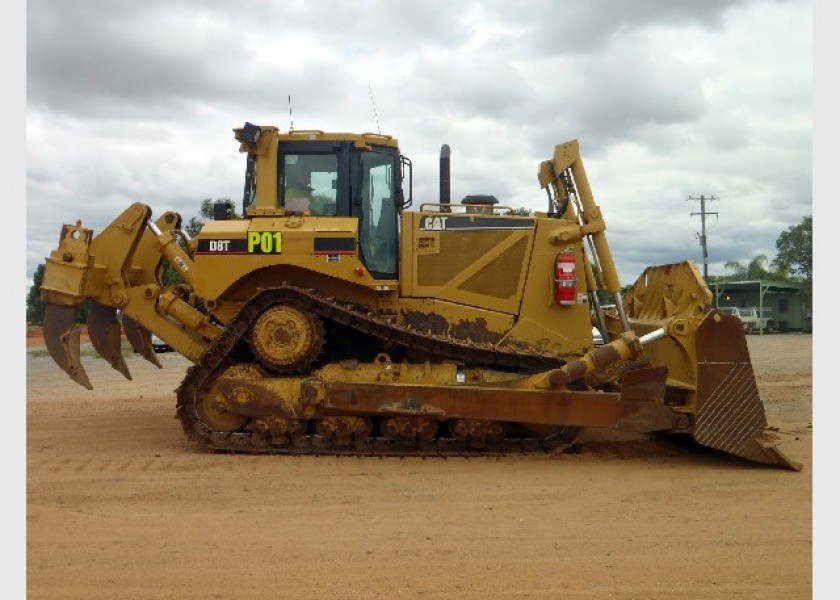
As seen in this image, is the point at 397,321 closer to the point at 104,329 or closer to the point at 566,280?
the point at 566,280

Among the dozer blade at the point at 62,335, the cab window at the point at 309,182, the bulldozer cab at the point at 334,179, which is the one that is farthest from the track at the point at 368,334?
the dozer blade at the point at 62,335

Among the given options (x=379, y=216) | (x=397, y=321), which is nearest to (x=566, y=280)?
(x=397, y=321)

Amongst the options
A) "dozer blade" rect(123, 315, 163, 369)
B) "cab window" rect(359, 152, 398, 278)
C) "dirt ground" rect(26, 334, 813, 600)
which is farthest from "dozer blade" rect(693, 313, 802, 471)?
"dozer blade" rect(123, 315, 163, 369)

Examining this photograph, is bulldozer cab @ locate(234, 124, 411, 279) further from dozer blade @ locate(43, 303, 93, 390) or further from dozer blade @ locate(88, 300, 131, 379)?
dozer blade @ locate(88, 300, 131, 379)

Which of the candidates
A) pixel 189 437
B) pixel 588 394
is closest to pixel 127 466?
pixel 189 437

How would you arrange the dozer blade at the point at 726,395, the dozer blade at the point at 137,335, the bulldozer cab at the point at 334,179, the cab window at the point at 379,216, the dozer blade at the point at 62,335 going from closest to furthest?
the dozer blade at the point at 726,395 → the cab window at the point at 379,216 → the bulldozer cab at the point at 334,179 → the dozer blade at the point at 62,335 → the dozer blade at the point at 137,335

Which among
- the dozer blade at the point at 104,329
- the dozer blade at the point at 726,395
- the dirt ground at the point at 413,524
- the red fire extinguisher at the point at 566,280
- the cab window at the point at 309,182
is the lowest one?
the dirt ground at the point at 413,524

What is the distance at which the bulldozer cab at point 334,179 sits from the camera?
28.3 ft

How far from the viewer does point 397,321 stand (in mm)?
8594

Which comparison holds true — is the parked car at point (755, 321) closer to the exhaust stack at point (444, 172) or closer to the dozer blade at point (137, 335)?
the exhaust stack at point (444, 172)

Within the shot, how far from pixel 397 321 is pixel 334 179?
1.70 m

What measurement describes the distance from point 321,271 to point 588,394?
2971 mm

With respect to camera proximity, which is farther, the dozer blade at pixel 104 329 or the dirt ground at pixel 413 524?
the dozer blade at pixel 104 329

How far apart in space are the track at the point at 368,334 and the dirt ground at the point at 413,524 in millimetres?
208
